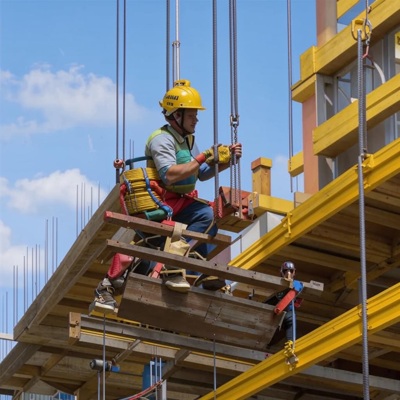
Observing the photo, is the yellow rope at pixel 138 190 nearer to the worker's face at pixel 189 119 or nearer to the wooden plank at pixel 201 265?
the worker's face at pixel 189 119

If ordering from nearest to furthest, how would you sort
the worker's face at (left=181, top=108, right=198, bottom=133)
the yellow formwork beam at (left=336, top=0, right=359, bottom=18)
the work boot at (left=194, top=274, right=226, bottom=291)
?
the worker's face at (left=181, top=108, right=198, bottom=133) → the work boot at (left=194, top=274, right=226, bottom=291) → the yellow formwork beam at (left=336, top=0, right=359, bottom=18)

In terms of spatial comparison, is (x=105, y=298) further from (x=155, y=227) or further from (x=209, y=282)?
(x=155, y=227)

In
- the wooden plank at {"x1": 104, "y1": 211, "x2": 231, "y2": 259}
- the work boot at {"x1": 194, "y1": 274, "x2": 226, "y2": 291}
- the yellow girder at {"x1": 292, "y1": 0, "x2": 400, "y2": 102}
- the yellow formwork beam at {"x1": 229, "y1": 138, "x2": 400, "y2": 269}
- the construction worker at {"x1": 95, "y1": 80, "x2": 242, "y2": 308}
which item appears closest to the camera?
the wooden plank at {"x1": 104, "y1": 211, "x2": 231, "y2": 259}

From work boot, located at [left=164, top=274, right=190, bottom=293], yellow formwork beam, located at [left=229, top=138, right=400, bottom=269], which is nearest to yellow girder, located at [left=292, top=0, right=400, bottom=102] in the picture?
yellow formwork beam, located at [left=229, top=138, right=400, bottom=269]

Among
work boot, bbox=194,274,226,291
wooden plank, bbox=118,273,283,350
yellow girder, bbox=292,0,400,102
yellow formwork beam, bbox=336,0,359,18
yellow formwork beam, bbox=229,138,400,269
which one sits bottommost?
wooden plank, bbox=118,273,283,350

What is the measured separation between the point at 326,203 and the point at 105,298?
11.6 ft

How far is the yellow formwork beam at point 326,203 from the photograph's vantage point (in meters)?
17.0

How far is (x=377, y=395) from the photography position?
19.9m

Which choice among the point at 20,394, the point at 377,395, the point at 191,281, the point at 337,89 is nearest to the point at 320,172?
the point at 337,89

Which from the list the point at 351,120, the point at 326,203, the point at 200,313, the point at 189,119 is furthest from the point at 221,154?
the point at 351,120

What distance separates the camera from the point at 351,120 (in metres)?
20.2

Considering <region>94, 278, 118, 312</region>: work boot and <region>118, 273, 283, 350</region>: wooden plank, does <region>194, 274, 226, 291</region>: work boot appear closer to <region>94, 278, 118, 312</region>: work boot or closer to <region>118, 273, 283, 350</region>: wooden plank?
<region>118, 273, 283, 350</region>: wooden plank

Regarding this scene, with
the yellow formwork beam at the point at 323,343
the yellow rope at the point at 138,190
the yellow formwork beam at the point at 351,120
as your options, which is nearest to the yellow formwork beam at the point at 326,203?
the yellow formwork beam at the point at 323,343

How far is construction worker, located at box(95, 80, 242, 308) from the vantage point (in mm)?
15906
